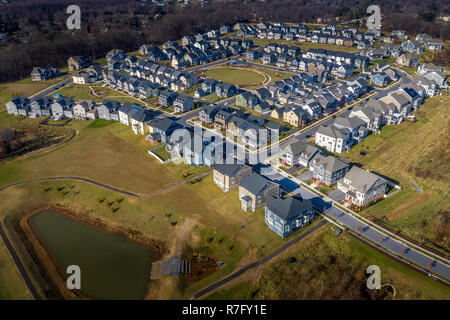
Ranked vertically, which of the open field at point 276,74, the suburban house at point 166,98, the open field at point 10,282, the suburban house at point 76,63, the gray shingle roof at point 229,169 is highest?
the suburban house at point 76,63

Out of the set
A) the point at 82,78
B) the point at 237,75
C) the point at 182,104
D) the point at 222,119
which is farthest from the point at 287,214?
the point at 82,78

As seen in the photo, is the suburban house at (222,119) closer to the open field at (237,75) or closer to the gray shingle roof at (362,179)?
the gray shingle roof at (362,179)

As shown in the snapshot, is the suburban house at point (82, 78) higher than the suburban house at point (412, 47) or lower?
lower

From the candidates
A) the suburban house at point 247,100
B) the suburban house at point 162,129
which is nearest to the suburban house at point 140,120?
the suburban house at point 162,129

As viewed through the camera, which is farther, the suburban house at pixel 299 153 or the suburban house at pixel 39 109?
the suburban house at pixel 39 109

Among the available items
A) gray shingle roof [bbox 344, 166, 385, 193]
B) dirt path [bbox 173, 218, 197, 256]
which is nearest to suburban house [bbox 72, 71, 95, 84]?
dirt path [bbox 173, 218, 197, 256]

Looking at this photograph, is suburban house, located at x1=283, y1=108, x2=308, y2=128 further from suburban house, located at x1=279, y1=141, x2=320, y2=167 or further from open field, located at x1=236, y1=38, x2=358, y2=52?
open field, located at x1=236, y1=38, x2=358, y2=52

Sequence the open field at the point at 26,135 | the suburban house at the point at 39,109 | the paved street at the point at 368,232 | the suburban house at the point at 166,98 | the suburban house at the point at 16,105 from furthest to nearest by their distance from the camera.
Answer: the suburban house at the point at 166,98 → the suburban house at the point at 16,105 → the suburban house at the point at 39,109 → the open field at the point at 26,135 → the paved street at the point at 368,232

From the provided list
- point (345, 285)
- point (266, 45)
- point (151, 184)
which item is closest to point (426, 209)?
point (345, 285)
